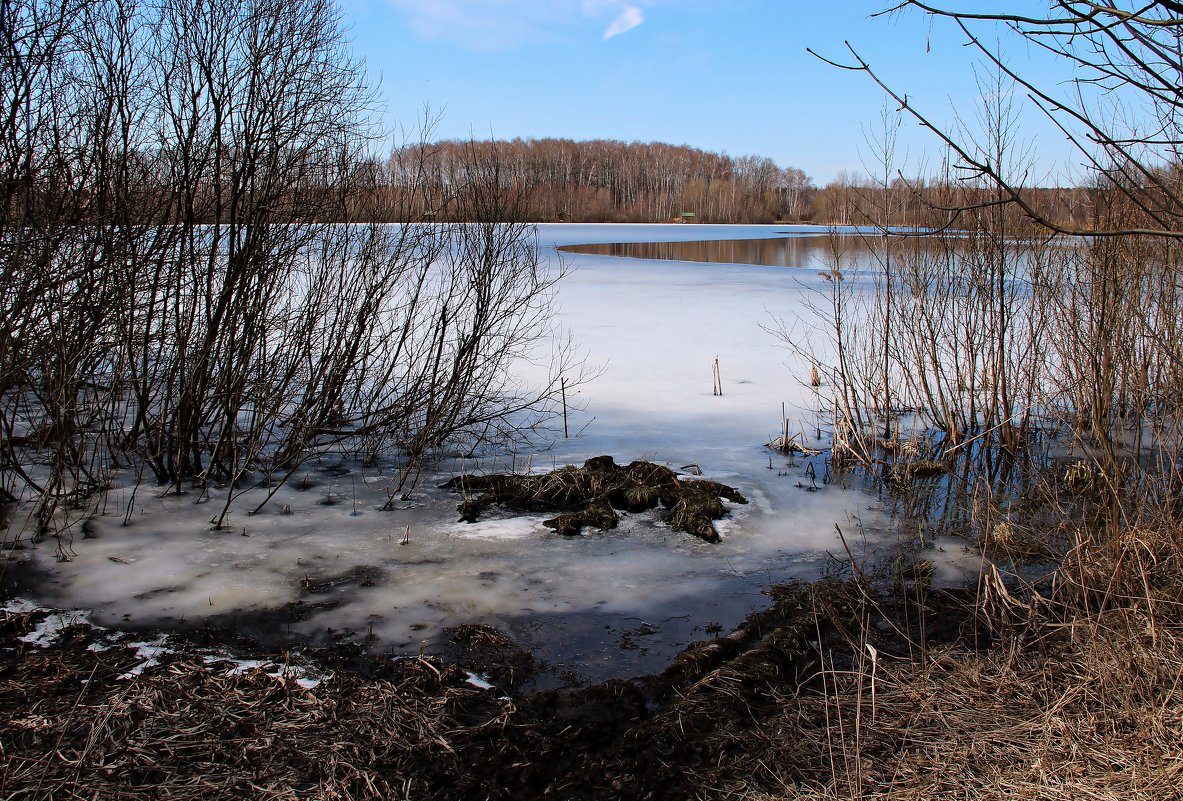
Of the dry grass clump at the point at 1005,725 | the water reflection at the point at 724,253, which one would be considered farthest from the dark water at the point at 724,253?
the dry grass clump at the point at 1005,725

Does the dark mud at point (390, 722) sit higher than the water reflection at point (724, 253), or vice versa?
the water reflection at point (724, 253)

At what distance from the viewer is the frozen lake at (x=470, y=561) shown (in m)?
4.23

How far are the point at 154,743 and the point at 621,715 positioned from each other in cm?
180

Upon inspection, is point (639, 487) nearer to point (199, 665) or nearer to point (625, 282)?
point (199, 665)

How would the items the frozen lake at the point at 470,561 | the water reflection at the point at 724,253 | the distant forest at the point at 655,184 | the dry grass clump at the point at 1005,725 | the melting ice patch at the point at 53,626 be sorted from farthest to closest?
the distant forest at the point at 655,184 < the water reflection at the point at 724,253 < the frozen lake at the point at 470,561 < the melting ice patch at the point at 53,626 < the dry grass clump at the point at 1005,725

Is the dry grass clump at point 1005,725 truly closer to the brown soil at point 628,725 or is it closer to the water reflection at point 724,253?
the brown soil at point 628,725

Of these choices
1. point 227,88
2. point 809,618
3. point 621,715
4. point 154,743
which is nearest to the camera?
point 154,743

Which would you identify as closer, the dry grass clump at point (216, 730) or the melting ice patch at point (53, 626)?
the dry grass clump at point (216, 730)

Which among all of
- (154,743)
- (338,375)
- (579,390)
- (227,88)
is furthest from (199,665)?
(579,390)

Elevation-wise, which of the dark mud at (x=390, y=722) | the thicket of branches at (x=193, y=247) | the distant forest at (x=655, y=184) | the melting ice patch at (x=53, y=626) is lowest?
the dark mud at (x=390, y=722)

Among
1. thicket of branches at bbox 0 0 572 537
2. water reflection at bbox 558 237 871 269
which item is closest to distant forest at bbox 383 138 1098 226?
water reflection at bbox 558 237 871 269

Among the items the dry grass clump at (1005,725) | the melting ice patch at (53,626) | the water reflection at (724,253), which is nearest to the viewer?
the dry grass clump at (1005,725)

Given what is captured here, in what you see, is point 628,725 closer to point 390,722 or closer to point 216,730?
point 390,722

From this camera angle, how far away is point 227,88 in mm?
5547
